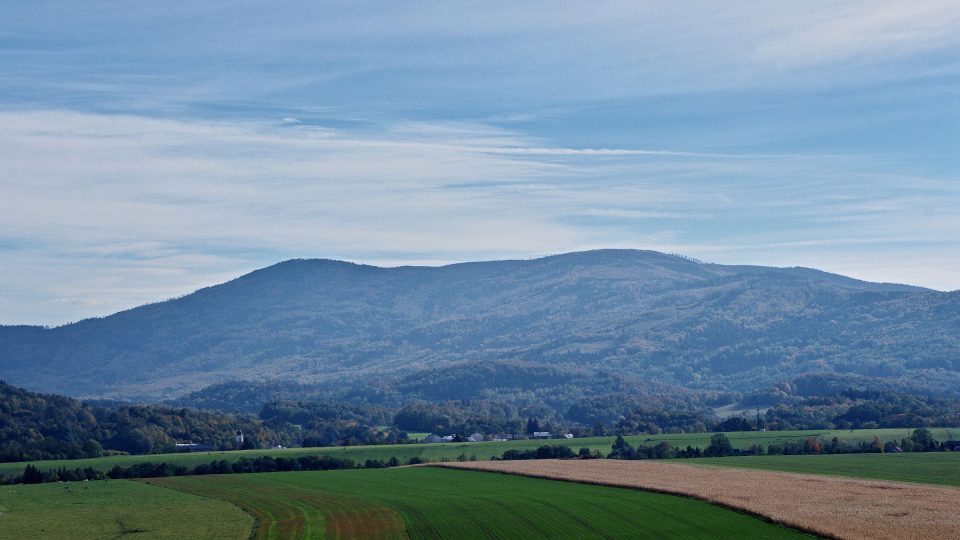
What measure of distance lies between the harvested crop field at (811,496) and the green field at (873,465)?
4.88 metres

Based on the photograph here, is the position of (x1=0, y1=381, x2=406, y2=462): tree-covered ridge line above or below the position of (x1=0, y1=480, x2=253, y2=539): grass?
above

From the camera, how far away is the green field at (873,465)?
84.8 meters

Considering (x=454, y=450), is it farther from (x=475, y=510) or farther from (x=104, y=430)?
(x=475, y=510)

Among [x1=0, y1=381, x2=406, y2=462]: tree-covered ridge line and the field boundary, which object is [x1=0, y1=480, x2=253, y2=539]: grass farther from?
[x1=0, y1=381, x2=406, y2=462]: tree-covered ridge line

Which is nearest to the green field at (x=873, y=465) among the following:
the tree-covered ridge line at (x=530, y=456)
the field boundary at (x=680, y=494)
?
the tree-covered ridge line at (x=530, y=456)

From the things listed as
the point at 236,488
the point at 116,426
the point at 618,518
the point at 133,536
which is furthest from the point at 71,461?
the point at 618,518

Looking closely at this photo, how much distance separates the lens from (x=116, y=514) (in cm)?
6812

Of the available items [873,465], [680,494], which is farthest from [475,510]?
[873,465]

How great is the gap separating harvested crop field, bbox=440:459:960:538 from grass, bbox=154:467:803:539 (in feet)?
6.25

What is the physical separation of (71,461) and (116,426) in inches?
1519

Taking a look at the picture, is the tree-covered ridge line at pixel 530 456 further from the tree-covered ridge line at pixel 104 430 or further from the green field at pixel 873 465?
the tree-covered ridge line at pixel 104 430

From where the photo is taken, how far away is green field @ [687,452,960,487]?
84.8m

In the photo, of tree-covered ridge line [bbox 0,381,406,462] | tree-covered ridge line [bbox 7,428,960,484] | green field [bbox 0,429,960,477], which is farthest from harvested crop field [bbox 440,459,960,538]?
tree-covered ridge line [bbox 0,381,406,462]

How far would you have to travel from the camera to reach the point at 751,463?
352 feet
